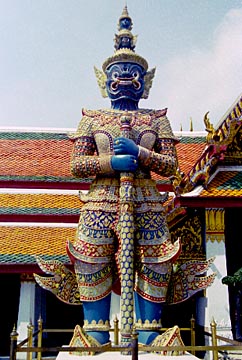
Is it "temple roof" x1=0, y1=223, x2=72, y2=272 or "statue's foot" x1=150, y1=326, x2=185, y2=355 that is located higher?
"temple roof" x1=0, y1=223, x2=72, y2=272

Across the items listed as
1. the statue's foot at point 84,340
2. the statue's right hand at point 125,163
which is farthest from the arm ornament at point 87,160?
the statue's foot at point 84,340

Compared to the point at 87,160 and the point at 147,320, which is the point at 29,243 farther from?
the point at 147,320

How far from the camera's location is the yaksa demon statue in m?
4.31

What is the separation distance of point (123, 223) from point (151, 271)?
1.97ft

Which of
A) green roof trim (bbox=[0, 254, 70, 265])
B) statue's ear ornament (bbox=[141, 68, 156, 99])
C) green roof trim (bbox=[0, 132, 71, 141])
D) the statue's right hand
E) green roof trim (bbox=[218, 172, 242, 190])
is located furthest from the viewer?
green roof trim (bbox=[0, 132, 71, 141])

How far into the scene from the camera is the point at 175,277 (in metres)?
4.73

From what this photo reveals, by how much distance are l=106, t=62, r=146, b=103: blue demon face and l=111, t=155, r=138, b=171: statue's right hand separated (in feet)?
3.09

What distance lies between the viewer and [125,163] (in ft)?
14.5

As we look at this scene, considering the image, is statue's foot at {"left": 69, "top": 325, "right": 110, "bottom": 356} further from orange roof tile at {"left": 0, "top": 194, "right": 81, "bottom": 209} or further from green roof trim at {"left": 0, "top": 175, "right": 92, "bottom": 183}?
green roof trim at {"left": 0, "top": 175, "right": 92, "bottom": 183}

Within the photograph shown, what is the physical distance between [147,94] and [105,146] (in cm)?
102

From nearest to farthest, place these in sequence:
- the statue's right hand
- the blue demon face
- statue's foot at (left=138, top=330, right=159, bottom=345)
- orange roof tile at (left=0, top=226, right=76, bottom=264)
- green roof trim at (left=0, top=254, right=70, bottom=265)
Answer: statue's foot at (left=138, top=330, right=159, bottom=345), the statue's right hand, the blue demon face, green roof trim at (left=0, top=254, right=70, bottom=265), orange roof tile at (left=0, top=226, right=76, bottom=264)

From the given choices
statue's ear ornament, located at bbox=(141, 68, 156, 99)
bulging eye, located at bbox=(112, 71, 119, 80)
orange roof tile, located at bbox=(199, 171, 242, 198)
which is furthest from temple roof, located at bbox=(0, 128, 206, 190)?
bulging eye, located at bbox=(112, 71, 119, 80)

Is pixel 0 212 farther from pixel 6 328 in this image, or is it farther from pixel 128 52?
pixel 128 52

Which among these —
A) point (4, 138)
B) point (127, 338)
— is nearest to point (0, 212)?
point (4, 138)
